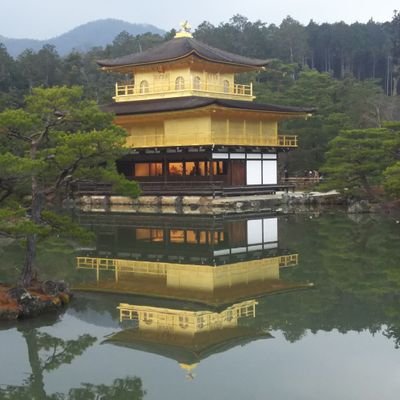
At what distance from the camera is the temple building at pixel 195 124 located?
33.5m

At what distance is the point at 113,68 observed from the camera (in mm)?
38375

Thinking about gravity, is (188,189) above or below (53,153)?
below

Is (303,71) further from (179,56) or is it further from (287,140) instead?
(179,56)

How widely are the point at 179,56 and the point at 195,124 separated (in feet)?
13.2

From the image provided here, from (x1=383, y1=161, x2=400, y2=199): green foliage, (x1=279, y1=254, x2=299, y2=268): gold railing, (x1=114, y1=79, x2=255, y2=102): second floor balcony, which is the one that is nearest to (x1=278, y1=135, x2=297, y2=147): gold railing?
(x1=114, y1=79, x2=255, y2=102): second floor balcony

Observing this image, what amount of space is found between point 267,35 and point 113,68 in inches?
2033

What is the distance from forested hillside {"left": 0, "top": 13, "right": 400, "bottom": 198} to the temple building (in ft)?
14.7

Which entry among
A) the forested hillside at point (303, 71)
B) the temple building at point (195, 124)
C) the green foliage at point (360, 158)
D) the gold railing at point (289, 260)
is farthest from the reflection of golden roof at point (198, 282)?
the forested hillside at point (303, 71)

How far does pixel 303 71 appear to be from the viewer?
5269 centimetres

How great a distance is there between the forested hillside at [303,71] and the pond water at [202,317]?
49.0 feet

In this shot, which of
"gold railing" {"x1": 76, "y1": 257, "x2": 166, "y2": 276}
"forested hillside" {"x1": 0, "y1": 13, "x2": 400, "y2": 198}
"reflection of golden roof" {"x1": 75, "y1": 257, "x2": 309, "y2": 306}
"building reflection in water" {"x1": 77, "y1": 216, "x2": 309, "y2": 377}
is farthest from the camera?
"forested hillside" {"x1": 0, "y1": 13, "x2": 400, "y2": 198}

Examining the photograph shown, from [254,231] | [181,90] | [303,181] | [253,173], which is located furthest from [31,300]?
[303,181]

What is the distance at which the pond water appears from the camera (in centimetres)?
835

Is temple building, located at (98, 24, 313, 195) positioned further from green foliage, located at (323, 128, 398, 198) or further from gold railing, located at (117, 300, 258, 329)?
gold railing, located at (117, 300, 258, 329)
